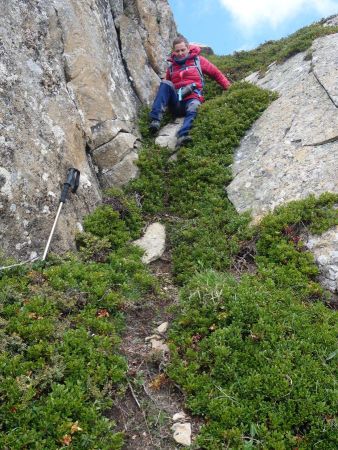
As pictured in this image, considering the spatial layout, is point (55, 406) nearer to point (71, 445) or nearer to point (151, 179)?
point (71, 445)

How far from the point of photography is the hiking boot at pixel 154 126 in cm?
1293

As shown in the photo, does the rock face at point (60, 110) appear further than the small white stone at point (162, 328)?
Yes

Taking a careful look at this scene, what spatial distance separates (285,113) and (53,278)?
8.00 metres

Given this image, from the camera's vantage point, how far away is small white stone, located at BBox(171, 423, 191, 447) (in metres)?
5.84

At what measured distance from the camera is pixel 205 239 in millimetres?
9578

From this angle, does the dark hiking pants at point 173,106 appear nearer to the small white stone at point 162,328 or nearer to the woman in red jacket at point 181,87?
the woman in red jacket at point 181,87

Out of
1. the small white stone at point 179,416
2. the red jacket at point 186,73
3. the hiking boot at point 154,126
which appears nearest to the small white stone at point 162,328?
the small white stone at point 179,416

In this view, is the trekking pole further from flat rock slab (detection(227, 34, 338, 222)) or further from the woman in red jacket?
the woman in red jacket

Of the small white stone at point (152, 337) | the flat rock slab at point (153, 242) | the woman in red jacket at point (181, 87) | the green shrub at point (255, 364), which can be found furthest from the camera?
the woman in red jacket at point (181, 87)

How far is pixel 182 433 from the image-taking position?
5.93 metres

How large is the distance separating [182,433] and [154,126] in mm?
9114

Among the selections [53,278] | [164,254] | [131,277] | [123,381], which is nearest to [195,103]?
[164,254]

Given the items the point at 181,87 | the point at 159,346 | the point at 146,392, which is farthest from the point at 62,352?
the point at 181,87

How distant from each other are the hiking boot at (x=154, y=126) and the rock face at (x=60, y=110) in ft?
1.72
